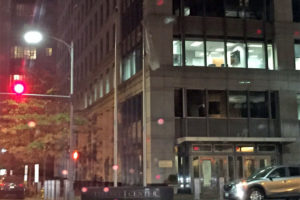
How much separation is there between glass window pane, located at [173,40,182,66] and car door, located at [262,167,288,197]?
12.7m

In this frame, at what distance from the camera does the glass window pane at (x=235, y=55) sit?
3162 centimetres

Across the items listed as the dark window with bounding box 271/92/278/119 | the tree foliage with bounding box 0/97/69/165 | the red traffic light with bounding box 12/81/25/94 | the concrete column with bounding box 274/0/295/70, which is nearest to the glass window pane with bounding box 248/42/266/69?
the concrete column with bounding box 274/0/295/70

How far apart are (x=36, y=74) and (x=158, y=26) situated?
14.8 metres

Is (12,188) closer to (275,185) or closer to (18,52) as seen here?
(275,185)

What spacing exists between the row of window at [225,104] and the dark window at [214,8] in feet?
18.8

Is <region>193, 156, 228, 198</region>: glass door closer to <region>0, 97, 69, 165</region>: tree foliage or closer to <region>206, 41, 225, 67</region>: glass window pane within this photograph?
<region>206, 41, 225, 67</region>: glass window pane

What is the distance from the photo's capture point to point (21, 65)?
90625 millimetres

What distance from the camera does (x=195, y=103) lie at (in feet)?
99.5

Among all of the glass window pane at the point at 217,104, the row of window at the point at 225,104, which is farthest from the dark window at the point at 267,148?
the glass window pane at the point at 217,104

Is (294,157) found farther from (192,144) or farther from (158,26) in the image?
(158,26)

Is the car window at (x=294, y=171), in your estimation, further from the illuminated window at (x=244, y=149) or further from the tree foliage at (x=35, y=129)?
the tree foliage at (x=35, y=129)

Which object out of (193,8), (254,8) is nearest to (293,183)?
(193,8)

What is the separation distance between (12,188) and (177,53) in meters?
14.1

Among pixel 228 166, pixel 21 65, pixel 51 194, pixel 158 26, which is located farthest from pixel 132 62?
pixel 21 65
